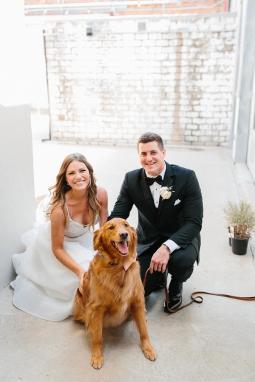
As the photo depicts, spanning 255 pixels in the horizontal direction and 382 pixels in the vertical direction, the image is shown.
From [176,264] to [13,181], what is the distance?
1.42 metres

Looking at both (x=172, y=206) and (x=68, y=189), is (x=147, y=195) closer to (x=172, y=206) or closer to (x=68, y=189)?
(x=172, y=206)

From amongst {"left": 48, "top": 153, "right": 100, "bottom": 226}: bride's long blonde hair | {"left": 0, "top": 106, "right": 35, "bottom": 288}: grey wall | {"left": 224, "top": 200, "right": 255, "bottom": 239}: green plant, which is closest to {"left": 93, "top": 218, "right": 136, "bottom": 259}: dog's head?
{"left": 48, "top": 153, "right": 100, "bottom": 226}: bride's long blonde hair

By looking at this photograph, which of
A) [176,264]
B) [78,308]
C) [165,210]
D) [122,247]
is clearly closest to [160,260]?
[176,264]

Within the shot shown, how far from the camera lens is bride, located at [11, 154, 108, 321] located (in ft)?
7.97

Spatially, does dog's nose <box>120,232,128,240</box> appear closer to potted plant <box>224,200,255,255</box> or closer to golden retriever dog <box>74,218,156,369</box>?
golden retriever dog <box>74,218,156,369</box>

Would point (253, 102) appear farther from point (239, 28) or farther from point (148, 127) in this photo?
point (148, 127)

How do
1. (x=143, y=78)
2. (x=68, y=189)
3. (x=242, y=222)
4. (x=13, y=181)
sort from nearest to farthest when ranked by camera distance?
(x=68, y=189), (x=13, y=181), (x=242, y=222), (x=143, y=78)

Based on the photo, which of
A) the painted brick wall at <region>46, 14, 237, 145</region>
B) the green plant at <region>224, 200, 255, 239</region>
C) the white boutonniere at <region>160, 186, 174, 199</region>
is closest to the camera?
the white boutonniere at <region>160, 186, 174, 199</region>

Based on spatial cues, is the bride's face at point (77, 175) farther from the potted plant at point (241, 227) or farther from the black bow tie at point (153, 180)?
the potted plant at point (241, 227)

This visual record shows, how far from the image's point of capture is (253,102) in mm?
6426

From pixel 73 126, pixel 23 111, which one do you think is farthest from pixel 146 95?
pixel 23 111

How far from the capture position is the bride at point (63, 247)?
2.43m

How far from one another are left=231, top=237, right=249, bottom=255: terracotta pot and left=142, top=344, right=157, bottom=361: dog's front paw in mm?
1581

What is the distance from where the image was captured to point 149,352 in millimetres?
2045
